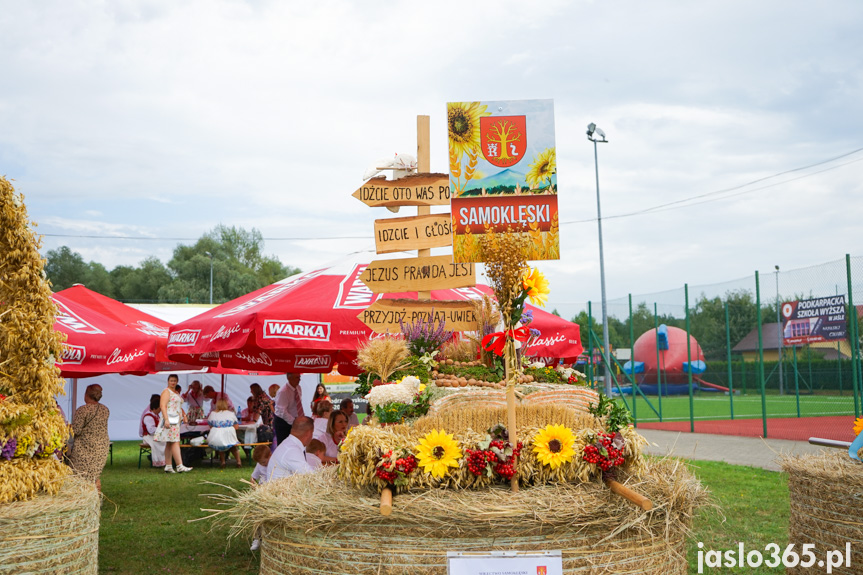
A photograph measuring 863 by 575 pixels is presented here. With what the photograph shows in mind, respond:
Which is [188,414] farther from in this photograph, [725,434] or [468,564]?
[468,564]

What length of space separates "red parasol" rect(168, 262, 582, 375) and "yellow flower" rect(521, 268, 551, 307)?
185 cm

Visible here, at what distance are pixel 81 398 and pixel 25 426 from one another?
1793 cm

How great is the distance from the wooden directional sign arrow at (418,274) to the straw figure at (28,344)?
2177 mm

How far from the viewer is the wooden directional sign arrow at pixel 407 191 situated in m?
5.63

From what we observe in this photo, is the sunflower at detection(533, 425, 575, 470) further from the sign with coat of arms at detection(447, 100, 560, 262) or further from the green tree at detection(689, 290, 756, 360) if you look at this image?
the green tree at detection(689, 290, 756, 360)

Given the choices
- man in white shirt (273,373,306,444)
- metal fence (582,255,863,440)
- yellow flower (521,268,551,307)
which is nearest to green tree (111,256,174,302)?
metal fence (582,255,863,440)

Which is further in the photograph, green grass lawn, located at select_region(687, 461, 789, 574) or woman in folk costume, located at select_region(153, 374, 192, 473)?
woman in folk costume, located at select_region(153, 374, 192, 473)

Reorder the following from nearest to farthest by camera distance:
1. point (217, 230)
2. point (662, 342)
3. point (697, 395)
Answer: point (662, 342)
point (697, 395)
point (217, 230)

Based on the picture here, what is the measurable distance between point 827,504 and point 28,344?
4.98 m

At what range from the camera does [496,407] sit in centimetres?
429

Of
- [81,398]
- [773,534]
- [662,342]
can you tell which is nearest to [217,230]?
[81,398]

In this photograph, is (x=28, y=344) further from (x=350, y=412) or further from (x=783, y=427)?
(x=783, y=427)

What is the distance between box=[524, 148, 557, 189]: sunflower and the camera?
5.15 m

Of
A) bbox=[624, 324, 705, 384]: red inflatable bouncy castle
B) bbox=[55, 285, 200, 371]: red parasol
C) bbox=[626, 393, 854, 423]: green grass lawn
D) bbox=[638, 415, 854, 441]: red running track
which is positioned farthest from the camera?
bbox=[624, 324, 705, 384]: red inflatable bouncy castle
